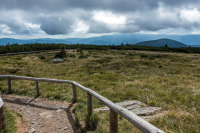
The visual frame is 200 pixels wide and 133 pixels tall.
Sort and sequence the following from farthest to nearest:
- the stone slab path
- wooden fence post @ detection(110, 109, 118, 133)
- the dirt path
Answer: the stone slab path < the dirt path < wooden fence post @ detection(110, 109, 118, 133)

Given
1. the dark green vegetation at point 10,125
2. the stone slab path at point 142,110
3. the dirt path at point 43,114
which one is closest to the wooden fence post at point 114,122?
the dirt path at point 43,114

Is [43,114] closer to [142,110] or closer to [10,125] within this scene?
[10,125]

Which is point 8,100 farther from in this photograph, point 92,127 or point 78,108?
point 92,127

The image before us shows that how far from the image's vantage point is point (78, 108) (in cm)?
578

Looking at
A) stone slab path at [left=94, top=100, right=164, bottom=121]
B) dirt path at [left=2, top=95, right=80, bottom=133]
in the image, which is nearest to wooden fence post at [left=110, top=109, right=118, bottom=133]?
dirt path at [left=2, top=95, right=80, bottom=133]

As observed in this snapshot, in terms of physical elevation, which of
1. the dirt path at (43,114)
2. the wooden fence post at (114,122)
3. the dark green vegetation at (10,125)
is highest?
the wooden fence post at (114,122)

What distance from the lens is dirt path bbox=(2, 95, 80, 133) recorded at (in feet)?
14.6

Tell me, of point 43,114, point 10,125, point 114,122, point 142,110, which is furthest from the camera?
point 43,114

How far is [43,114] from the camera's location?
5.48 meters

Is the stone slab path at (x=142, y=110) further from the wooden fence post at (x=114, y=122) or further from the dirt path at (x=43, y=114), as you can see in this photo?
the wooden fence post at (x=114, y=122)

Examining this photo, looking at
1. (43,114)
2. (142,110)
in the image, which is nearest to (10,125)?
(43,114)

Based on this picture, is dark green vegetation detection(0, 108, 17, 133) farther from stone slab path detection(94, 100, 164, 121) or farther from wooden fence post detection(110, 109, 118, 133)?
wooden fence post detection(110, 109, 118, 133)

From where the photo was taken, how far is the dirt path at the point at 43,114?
4441 millimetres

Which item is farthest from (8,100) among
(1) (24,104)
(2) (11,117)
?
(2) (11,117)
